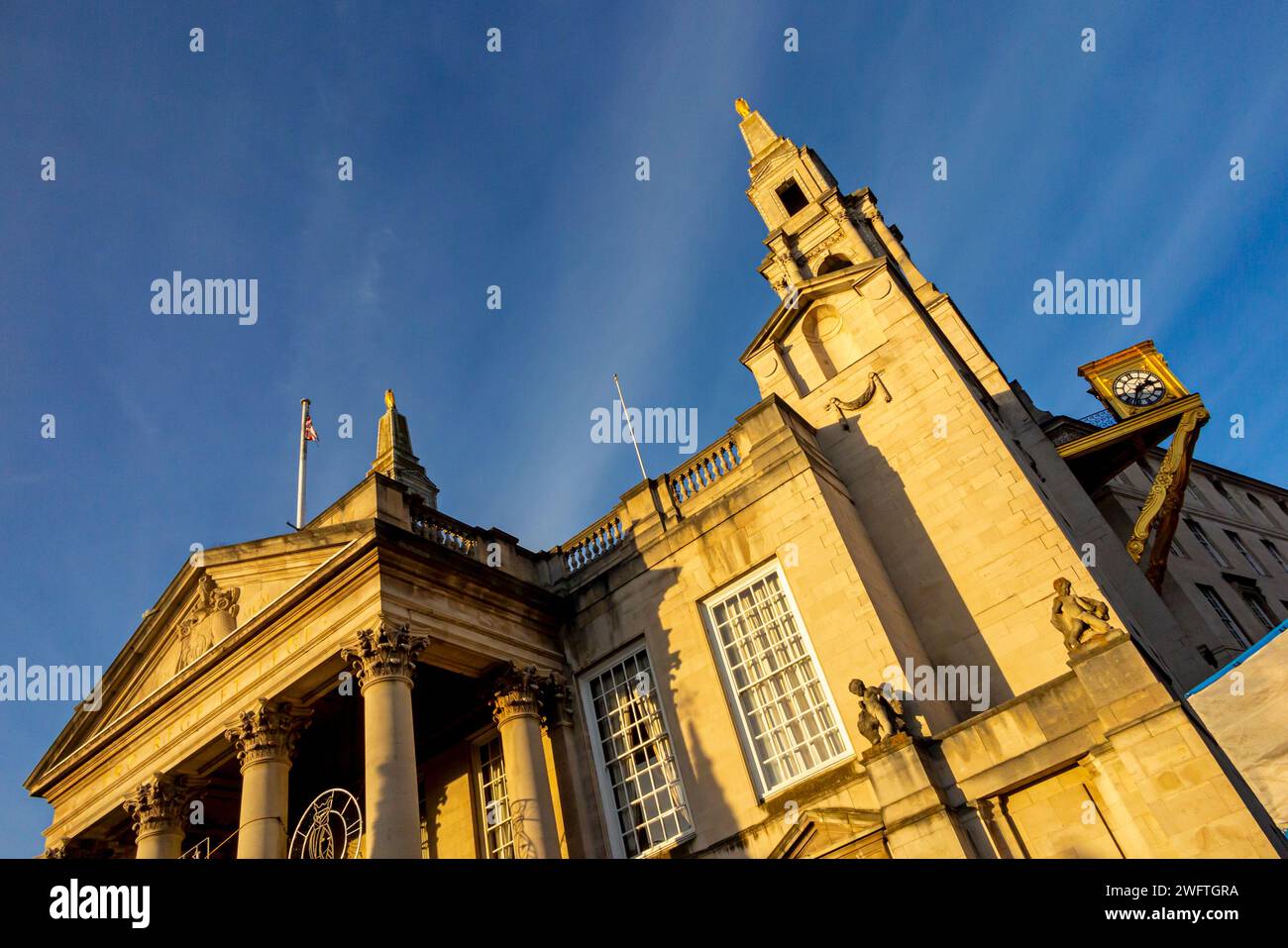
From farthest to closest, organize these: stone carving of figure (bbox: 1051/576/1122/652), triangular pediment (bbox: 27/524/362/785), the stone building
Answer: triangular pediment (bbox: 27/524/362/785), the stone building, stone carving of figure (bbox: 1051/576/1122/652)

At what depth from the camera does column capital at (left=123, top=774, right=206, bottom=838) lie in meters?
Answer: 17.7

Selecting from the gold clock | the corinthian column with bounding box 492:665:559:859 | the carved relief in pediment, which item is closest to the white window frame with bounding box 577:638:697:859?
the corinthian column with bounding box 492:665:559:859

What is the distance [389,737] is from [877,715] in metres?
7.91

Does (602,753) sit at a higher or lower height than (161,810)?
lower

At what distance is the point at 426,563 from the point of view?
16141 mm

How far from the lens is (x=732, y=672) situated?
16.4m

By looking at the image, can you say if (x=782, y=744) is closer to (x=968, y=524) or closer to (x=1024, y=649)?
(x=1024, y=649)

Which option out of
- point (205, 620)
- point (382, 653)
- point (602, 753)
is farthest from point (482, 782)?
point (205, 620)

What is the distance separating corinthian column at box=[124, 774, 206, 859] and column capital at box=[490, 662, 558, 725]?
6.97m

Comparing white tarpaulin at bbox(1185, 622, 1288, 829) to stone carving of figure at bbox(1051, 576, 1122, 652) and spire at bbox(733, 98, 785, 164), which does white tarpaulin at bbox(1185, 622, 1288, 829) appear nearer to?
stone carving of figure at bbox(1051, 576, 1122, 652)

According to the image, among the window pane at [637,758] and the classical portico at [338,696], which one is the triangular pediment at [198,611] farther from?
the window pane at [637,758]

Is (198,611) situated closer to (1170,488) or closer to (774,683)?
(774,683)

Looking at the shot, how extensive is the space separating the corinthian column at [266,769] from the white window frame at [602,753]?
18.5 ft

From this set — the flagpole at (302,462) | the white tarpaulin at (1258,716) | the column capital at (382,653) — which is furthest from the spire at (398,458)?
the white tarpaulin at (1258,716)
